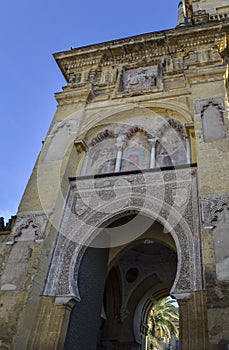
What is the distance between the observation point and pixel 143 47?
33.2 feet

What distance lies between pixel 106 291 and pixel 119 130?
4937 millimetres

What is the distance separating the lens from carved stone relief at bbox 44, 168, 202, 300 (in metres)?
5.38

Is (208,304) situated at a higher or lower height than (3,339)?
higher

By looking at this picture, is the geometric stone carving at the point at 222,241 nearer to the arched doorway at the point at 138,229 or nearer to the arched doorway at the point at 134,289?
the arched doorway at the point at 138,229

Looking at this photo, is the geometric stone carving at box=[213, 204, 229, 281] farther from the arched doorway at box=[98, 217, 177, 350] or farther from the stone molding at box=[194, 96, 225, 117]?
the arched doorway at box=[98, 217, 177, 350]

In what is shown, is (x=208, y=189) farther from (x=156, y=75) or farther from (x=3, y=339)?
A: (x=156, y=75)

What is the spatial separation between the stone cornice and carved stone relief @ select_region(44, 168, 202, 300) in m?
4.93

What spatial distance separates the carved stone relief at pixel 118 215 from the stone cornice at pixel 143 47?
16.2 ft

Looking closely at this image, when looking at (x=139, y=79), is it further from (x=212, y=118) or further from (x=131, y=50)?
(x=212, y=118)

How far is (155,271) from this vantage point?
32.9 feet

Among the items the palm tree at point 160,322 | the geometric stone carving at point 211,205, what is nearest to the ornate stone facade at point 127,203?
the geometric stone carving at point 211,205

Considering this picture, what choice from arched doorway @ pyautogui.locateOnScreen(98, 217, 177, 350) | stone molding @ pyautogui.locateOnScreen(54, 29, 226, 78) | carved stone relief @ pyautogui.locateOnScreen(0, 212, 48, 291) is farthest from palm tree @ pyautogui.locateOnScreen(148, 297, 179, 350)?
stone molding @ pyautogui.locateOnScreen(54, 29, 226, 78)

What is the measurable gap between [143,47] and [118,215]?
6.29m

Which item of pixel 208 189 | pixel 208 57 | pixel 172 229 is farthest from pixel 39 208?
pixel 208 57
